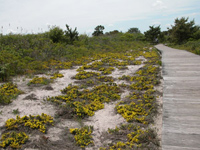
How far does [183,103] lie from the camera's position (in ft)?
11.1

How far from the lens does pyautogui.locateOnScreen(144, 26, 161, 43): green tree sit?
26.8m

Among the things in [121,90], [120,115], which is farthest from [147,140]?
[121,90]

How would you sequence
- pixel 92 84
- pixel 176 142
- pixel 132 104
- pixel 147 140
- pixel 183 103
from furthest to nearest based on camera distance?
pixel 92 84 → pixel 132 104 → pixel 183 103 → pixel 147 140 → pixel 176 142

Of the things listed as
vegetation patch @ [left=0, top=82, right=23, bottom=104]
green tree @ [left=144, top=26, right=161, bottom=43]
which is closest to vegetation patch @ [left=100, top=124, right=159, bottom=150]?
vegetation patch @ [left=0, top=82, right=23, bottom=104]

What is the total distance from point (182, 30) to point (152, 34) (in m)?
6.15

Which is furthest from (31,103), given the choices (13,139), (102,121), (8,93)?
(102,121)

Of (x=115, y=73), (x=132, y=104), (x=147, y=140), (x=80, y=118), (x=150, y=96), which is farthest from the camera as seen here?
(x=115, y=73)

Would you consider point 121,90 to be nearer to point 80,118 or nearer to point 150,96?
point 150,96

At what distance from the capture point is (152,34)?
89.2 ft

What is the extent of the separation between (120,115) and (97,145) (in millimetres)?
1165

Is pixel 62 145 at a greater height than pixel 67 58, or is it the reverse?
pixel 67 58

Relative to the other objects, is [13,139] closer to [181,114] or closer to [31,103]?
[31,103]

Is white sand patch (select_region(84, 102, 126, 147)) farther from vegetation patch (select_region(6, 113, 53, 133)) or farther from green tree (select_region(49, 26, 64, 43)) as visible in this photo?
green tree (select_region(49, 26, 64, 43))

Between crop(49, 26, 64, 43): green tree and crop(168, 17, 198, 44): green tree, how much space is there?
563 inches
